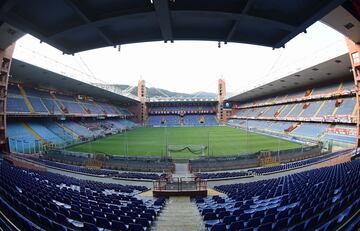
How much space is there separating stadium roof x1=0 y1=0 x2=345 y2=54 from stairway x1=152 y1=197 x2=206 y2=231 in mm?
5118

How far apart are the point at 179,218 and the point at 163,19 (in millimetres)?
6093

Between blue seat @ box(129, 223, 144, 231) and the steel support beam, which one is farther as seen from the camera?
blue seat @ box(129, 223, 144, 231)

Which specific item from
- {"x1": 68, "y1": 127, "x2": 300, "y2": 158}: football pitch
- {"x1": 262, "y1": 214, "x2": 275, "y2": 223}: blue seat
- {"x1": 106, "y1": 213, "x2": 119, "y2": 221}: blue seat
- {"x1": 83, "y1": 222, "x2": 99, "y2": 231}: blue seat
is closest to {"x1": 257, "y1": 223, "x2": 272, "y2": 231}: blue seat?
{"x1": 262, "y1": 214, "x2": 275, "y2": 223}: blue seat

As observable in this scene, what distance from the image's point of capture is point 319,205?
571cm

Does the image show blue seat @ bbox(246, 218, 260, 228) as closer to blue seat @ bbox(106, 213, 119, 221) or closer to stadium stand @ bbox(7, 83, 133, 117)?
blue seat @ bbox(106, 213, 119, 221)

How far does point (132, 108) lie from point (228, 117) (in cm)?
3707

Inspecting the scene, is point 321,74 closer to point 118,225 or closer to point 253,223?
point 253,223

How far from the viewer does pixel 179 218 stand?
7254 millimetres

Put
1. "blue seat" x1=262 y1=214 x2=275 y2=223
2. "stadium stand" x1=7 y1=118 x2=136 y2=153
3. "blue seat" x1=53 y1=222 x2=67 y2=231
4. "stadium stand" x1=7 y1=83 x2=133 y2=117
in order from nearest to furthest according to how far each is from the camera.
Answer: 1. "blue seat" x1=53 y1=222 x2=67 y2=231
2. "blue seat" x1=262 y1=214 x2=275 y2=223
3. "stadium stand" x1=7 y1=118 x2=136 y2=153
4. "stadium stand" x1=7 y1=83 x2=133 y2=117

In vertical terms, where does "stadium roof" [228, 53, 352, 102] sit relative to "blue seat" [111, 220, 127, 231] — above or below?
above

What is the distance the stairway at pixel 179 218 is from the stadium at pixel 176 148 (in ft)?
0.21

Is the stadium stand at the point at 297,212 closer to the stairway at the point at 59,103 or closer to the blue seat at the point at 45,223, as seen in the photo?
the blue seat at the point at 45,223

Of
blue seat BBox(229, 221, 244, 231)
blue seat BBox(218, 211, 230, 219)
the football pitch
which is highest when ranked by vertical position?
blue seat BBox(229, 221, 244, 231)

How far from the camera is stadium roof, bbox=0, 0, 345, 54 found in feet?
12.4
